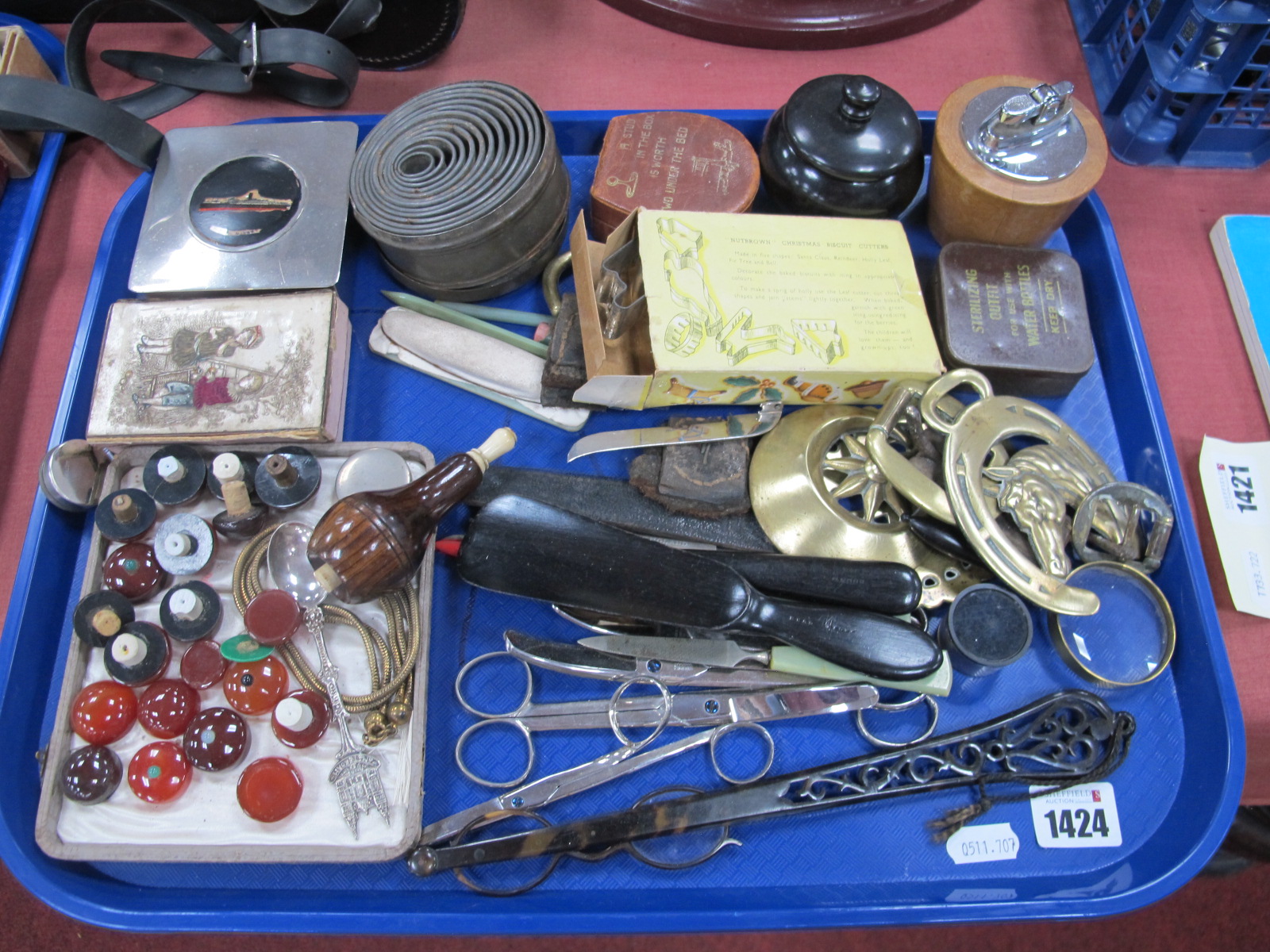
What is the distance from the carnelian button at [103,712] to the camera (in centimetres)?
100

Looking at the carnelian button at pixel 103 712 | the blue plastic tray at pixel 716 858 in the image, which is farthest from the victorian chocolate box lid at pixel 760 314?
the carnelian button at pixel 103 712

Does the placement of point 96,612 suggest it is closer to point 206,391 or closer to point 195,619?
point 195,619

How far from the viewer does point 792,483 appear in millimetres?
1142

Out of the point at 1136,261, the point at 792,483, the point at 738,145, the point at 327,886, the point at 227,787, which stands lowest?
the point at 327,886

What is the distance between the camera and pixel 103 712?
3.31 ft

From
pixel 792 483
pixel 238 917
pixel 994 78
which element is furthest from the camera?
pixel 994 78

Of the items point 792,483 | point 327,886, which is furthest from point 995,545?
point 327,886

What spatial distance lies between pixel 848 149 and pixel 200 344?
2.92 feet

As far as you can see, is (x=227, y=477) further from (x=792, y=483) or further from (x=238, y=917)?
(x=792, y=483)

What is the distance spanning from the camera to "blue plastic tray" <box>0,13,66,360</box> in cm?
136

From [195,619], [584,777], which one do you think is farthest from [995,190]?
[195,619]

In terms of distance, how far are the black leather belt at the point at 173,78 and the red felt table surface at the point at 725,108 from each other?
42 millimetres

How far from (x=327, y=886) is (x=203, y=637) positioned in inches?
12.7

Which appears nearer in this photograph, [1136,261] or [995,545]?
[995,545]
